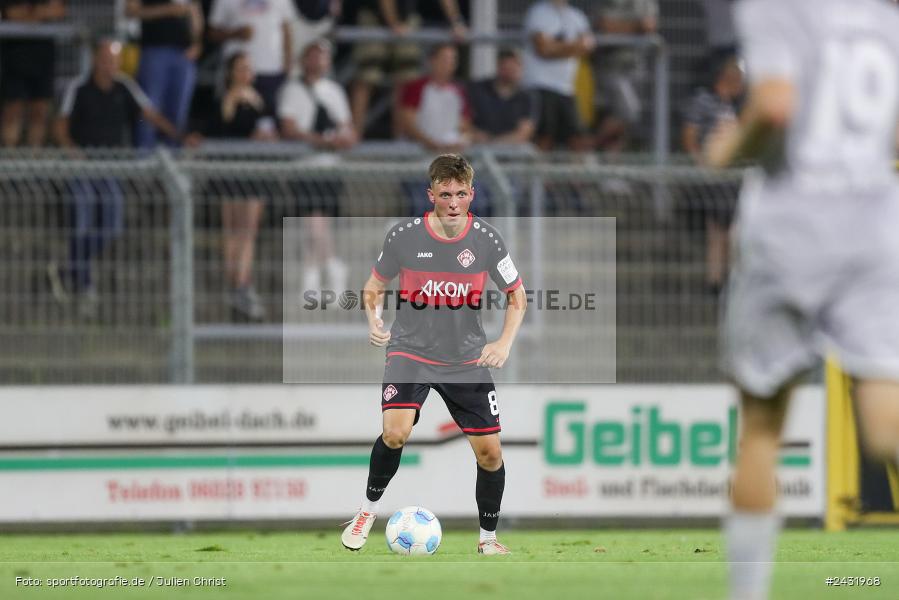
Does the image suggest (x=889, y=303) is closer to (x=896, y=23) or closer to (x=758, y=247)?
(x=758, y=247)

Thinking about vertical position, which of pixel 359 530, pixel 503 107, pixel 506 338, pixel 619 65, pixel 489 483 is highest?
pixel 619 65

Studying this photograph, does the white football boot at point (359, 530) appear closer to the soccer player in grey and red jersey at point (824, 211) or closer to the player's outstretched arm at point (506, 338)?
the player's outstretched arm at point (506, 338)

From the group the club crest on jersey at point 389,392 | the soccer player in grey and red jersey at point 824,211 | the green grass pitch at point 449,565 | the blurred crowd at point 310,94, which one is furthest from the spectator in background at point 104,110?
the soccer player in grey and red jersey at point 824,211

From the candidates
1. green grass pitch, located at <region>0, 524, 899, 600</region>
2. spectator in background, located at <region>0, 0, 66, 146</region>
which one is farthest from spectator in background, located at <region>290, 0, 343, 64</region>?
green grass pitch, located at <region>0, 524, 899, 600</region>

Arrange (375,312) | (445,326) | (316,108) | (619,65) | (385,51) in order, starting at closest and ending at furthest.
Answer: (375,312)
(445,326)
(316,108)
(385,51)
(619,65)

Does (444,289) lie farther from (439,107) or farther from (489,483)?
(439,107)

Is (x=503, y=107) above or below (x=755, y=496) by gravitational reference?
above

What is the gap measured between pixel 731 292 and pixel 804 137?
0.55 metres

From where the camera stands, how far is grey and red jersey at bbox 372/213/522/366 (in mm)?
8984

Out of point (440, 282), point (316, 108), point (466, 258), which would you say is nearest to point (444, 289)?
point (440, 282)

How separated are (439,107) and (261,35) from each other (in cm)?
172

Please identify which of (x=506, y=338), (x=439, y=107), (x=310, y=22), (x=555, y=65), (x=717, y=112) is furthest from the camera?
(x=555, y=65)

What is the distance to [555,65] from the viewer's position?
15.4 meters

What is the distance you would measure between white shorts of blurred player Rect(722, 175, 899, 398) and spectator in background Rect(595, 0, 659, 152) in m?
11.3
